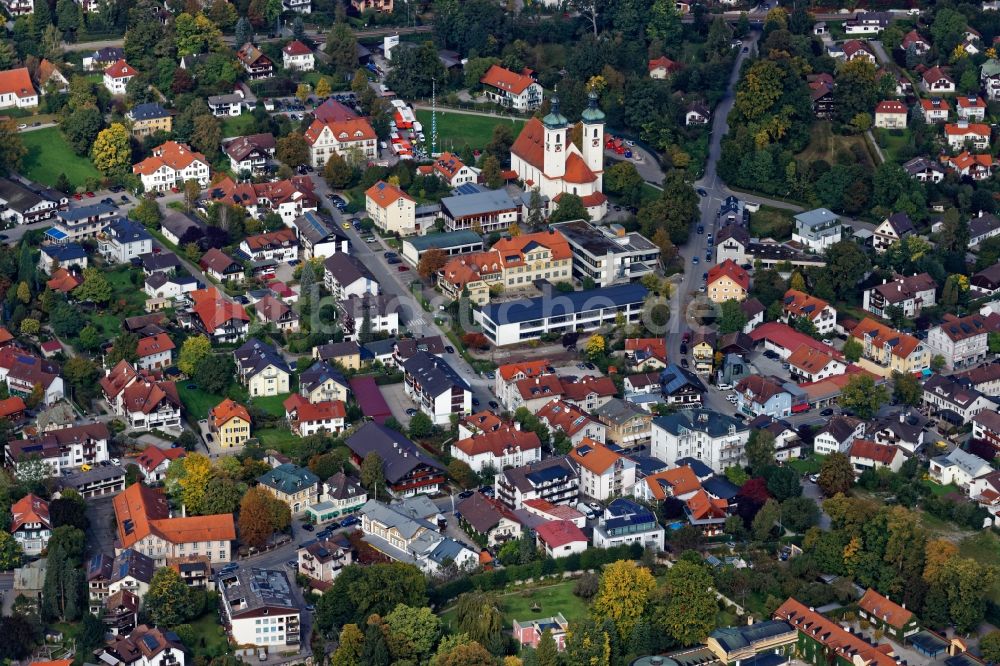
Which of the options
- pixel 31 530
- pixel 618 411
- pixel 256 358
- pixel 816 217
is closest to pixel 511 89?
pixel 816 217

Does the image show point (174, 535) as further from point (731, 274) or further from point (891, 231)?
point (891, 231)

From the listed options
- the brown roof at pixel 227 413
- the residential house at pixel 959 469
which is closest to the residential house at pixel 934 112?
the residential house at pixel 959 469

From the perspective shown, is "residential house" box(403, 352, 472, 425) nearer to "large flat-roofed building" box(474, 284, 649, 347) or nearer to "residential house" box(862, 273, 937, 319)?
"large flat-roofed building" box(474, 284, 649, 347)

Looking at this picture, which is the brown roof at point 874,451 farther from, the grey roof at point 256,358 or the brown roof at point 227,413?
the brown roof at point 227,413

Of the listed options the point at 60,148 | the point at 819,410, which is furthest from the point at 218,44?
the point at 819,410

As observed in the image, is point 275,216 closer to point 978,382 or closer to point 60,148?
point 60,148

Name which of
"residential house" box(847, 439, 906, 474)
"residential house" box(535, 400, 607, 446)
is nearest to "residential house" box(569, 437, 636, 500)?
"residential house" box(535, 400, 607, 446)
